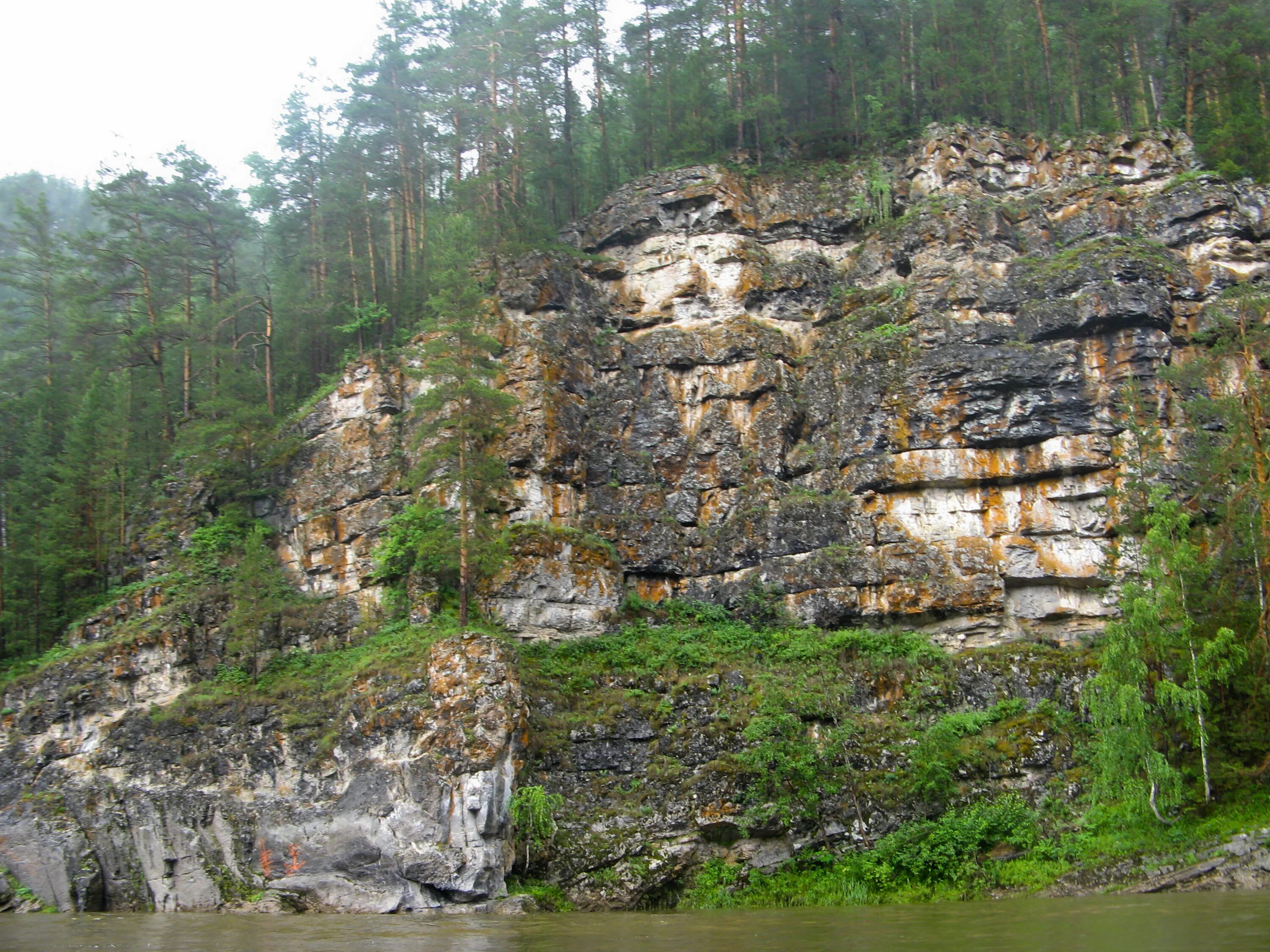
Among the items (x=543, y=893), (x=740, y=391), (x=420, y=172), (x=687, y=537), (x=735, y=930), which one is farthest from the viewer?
(x=420, y=172)

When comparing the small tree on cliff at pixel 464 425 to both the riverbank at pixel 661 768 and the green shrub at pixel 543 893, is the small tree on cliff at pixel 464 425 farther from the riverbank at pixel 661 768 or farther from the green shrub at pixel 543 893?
the green shrub at pixel 543 893

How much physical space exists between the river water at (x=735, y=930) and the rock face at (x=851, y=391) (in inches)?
446

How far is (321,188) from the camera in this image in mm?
44094

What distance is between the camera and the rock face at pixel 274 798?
22.8 meters

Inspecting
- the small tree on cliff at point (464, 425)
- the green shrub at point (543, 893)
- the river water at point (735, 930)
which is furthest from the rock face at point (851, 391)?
the river water at point (735, 930)

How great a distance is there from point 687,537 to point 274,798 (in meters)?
16.1

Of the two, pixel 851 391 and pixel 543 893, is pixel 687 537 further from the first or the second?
pixel 543 893

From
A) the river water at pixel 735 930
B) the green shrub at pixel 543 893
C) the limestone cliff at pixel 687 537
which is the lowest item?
the green shrub at pixel 543 893

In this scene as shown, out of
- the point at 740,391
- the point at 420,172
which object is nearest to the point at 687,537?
the point at 740,391

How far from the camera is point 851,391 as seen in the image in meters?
34.1

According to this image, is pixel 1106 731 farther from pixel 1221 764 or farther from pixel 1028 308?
pixel 1028 308

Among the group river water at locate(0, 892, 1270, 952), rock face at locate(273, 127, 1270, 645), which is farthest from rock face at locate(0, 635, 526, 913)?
rock face at locate(273, 127, 1270, 645)

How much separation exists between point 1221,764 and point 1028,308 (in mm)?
17323

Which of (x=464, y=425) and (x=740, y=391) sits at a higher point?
(x=740, y=391)
